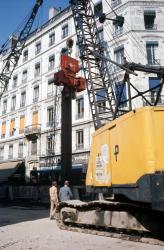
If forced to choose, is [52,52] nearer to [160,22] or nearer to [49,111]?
[49,111]

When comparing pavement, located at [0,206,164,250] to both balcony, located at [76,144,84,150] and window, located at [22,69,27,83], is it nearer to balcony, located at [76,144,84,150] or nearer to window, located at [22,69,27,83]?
balcony, located at [76,144,84,150]

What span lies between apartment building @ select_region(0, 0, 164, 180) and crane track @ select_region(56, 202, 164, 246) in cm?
1732

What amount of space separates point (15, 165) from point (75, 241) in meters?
27.7

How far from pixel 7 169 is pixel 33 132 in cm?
530

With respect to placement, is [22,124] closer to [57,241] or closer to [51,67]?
[51,67]

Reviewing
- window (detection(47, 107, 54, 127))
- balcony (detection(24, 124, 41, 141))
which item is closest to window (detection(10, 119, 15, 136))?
balcony (detection(24, 124, 41, 141))

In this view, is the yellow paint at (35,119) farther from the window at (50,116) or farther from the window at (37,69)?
the window at (37,69)

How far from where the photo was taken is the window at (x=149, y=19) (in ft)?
92.6

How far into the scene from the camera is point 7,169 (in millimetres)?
34031

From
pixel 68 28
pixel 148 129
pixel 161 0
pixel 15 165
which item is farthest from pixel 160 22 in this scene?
pixel 148 129

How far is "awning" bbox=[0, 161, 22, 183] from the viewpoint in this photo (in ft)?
108

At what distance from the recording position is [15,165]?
112ft

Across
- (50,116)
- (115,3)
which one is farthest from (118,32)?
→ (50,116)

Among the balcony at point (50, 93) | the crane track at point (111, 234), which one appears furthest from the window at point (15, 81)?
the crane track at point (111, 234)
